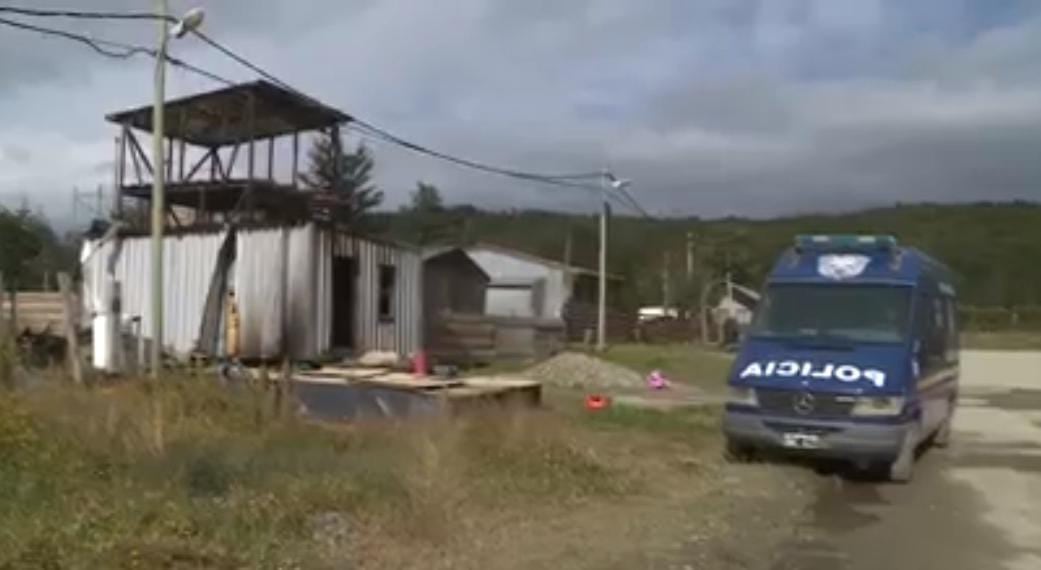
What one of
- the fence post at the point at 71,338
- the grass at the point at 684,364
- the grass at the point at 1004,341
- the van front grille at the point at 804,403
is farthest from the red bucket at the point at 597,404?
the grass at the point at 1004,341

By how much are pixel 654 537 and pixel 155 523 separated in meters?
3.86

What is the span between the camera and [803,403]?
1417 centimetres

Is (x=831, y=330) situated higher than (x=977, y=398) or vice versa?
(x=831, y=330)

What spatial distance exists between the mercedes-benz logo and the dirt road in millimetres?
822

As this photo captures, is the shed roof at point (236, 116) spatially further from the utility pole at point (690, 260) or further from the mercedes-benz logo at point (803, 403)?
the utility pole at point (690, 260)

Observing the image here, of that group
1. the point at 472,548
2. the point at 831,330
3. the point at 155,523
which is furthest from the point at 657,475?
the point at 155,523

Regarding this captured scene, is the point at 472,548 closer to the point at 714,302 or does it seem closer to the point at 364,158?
the point at 714,302

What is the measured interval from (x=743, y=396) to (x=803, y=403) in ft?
2.34

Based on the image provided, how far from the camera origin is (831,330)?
15094 millimetres

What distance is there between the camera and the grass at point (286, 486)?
314 inches

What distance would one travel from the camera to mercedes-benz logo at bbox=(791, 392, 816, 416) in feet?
46.4

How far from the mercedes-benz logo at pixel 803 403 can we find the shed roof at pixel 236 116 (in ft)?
43.4

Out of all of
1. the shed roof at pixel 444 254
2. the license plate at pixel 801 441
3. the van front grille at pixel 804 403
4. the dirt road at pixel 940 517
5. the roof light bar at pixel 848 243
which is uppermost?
the shed roof at pixel 444 254

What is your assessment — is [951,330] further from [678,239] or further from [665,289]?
[678,239]
